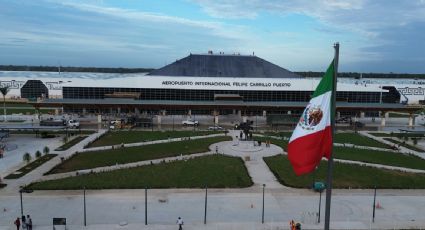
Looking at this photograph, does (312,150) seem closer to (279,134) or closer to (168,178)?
(168,178)

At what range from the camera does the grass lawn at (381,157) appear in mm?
44781

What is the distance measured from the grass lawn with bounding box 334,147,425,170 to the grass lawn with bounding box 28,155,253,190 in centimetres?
1497

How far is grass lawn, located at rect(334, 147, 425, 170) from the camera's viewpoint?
44781 millimetres

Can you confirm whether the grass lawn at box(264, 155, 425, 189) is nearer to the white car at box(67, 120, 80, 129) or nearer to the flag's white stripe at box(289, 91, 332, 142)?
the flag's white stripe at box(289, 91, 332, 142)

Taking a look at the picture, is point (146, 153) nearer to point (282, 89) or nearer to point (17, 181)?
point (17, 181)

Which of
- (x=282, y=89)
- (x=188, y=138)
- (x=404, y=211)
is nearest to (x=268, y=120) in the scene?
(x=282, y=89)

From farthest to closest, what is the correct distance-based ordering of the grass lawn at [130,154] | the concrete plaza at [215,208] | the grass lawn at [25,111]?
the grass lawn at [25,111] < the grass lawn at [130,154] < the concrete plaza at [215,208]

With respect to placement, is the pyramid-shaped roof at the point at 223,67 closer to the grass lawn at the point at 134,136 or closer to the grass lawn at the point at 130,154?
the grass lawn at the point at 134,136

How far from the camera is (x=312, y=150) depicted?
14227 millimetres

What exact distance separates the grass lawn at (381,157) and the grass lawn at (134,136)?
889 inches

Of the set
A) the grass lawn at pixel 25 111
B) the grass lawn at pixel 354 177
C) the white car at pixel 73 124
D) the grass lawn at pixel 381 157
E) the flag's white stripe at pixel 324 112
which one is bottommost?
the grass lawn at pixel 354 177

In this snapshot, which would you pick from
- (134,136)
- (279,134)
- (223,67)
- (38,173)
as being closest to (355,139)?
(279,134)

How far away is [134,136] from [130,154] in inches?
526

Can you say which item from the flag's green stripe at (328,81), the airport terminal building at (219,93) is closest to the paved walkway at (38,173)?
the airport terminal building at (219,93)
